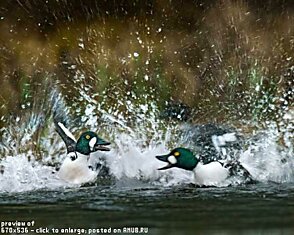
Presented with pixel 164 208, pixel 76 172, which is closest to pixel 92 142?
pixel 76 172

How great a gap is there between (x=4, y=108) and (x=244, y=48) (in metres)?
2.21

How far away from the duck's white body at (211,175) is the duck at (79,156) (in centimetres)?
77

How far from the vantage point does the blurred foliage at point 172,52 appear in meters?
7.31

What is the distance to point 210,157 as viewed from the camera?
6926mm

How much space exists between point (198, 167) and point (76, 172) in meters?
0.90

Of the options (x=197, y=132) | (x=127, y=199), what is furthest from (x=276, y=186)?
(x=197, y=132)

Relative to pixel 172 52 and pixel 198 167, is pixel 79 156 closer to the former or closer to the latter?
pixel 198 167

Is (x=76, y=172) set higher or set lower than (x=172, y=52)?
lower

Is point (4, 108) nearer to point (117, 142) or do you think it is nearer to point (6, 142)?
point (6, 142)

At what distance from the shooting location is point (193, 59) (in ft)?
24.2

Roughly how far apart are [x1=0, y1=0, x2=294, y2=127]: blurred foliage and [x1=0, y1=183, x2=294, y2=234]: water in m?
1.98

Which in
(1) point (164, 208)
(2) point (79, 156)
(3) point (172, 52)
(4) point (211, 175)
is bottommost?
(1) point (164, 208)

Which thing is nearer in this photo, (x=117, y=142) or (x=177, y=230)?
(x=177, y=230)

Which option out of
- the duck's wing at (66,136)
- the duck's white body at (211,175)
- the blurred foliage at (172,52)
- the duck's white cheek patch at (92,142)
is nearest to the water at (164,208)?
the duck's white body at (211,175)
